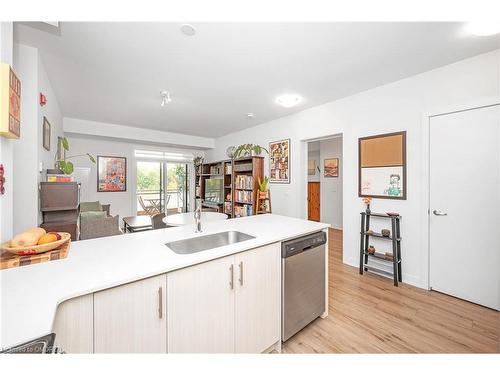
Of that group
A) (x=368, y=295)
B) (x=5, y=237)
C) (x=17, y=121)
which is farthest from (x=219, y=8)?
(x=368, y=295)

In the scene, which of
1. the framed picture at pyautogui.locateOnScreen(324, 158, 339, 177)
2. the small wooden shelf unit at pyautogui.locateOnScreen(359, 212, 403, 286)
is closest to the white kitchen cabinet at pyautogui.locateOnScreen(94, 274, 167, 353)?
the small wooden shelf unit at pyautogui.locateOnScreen(359, 212, 403, 286)

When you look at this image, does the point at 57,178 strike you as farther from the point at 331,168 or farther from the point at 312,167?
the point at 312,167

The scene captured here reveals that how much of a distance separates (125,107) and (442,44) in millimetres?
4202

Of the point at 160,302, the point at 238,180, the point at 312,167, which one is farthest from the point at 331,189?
the point at 160,302

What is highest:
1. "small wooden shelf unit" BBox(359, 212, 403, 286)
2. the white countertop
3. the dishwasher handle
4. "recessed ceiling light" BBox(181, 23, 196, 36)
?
"recessed ceiling light" BBox(181, 23, 196, 36)

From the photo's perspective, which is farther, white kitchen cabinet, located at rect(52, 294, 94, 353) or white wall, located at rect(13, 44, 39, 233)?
white wall, located at rect(13, 44, 39, 233)

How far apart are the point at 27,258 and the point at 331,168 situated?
18.2 feet

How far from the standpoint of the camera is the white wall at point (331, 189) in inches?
207

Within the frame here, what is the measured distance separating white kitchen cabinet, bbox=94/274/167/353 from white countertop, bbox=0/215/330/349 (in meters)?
0.07

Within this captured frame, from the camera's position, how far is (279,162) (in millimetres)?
4156

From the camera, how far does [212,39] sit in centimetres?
180

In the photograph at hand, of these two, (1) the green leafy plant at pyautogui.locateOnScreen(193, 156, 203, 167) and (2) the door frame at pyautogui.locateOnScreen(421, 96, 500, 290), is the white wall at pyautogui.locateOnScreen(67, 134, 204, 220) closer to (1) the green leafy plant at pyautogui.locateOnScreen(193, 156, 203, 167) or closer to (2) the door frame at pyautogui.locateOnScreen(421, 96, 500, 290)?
(1) the green leafy plant at pyautogui.locateOnScreen(193, 156, 203, 167)

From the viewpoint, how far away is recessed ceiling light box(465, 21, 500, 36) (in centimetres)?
162

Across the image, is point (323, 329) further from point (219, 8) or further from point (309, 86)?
point (309, 86)
